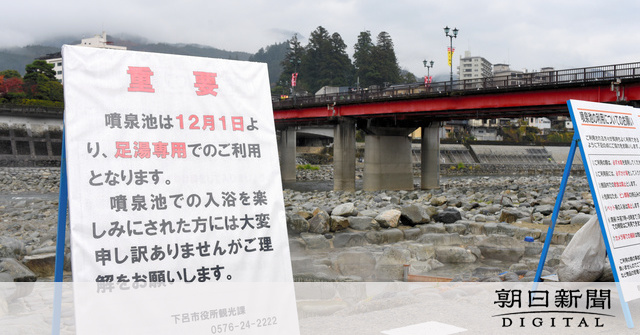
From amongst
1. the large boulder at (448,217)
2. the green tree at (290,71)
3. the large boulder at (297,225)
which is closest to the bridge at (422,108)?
the large boulder at (448,217)

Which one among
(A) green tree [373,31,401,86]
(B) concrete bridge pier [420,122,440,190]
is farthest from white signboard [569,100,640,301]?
(A) green tree [373,31,401,86]

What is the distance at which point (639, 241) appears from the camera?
6688mm

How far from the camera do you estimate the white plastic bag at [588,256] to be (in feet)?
23.2

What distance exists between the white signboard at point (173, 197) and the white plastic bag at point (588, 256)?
4.52 meters

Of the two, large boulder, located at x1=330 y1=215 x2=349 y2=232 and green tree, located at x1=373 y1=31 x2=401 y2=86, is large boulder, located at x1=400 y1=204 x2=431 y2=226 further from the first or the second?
green tree, located at x1=373 y1=31 x2=401 y2=86

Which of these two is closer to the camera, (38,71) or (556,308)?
(556,308)

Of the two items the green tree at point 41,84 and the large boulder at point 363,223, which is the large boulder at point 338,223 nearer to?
the large boulder at point 363,223

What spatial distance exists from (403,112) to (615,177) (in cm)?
3371

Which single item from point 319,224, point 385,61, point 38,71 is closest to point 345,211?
point 319,224

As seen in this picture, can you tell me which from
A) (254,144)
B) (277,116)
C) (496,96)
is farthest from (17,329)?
(277,116)

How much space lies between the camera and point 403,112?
40031mm

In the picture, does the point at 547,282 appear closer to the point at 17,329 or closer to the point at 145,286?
the point at 145,286

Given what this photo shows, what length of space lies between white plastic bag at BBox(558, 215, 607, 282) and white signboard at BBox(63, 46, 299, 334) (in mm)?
4519

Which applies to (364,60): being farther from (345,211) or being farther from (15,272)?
(15,272)
